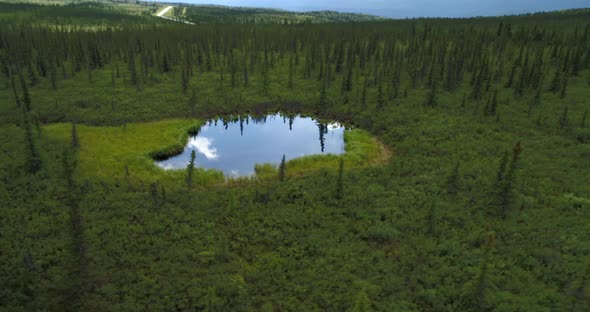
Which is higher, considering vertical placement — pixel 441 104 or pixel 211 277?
pixel 441 104

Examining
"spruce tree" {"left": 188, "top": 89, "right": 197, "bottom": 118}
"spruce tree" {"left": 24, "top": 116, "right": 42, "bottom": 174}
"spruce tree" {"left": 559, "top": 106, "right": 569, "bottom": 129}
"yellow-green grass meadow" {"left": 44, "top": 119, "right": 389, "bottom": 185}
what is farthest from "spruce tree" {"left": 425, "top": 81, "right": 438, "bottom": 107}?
"spruce tree" {"left": 24, "top": 116, "right": 42, "bottom": 174}

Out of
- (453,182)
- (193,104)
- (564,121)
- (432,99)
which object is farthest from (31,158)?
(564,121)

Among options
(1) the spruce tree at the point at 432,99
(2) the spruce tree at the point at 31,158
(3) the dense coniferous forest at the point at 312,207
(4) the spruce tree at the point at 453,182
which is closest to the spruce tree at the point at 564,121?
(3) the dense coniferous forest at the point at 312,207

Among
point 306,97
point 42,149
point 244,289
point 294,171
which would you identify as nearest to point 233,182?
point 294,171

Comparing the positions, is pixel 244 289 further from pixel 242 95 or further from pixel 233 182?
pixel 242 95

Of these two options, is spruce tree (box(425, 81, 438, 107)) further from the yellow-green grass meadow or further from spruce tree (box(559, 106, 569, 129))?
spruce tree (box(559, 106, 569, 129))

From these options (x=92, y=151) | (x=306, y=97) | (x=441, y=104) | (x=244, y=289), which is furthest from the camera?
(x=306, y=97)

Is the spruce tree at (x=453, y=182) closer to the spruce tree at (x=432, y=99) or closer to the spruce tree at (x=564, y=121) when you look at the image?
the spruce tree at (x=564, y=121)

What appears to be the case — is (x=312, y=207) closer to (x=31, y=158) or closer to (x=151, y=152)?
(x=151, y=152)
